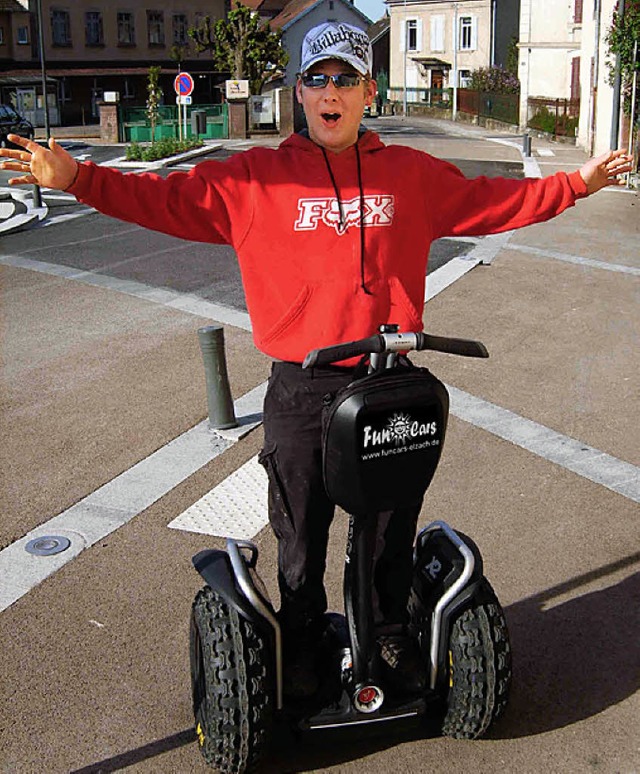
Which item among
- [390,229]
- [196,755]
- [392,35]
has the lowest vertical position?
[196,755]

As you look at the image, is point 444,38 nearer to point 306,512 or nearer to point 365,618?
point 306,512

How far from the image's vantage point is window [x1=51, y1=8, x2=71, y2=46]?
57156 mm

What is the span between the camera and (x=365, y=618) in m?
3.12

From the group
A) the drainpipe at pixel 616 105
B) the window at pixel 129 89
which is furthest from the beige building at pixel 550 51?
the window at pixel 129 89

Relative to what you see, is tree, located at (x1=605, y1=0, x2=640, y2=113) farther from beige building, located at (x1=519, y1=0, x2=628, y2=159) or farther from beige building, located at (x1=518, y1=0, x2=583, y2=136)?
beige building, located at (x1=518, y1=0, x2=583, y2=136)

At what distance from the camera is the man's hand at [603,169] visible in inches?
137

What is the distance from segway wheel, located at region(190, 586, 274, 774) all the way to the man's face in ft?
4.72

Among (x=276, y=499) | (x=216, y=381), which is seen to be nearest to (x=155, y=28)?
(x=216, y=381)

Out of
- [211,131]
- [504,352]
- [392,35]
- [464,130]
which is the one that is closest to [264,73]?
[211,131]

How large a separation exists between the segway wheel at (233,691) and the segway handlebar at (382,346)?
33.7 inches

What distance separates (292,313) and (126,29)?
6107 cm

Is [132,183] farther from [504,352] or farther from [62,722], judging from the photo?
[504,352]

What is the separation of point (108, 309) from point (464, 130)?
38.2 metres

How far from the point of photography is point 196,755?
340 centimetres
